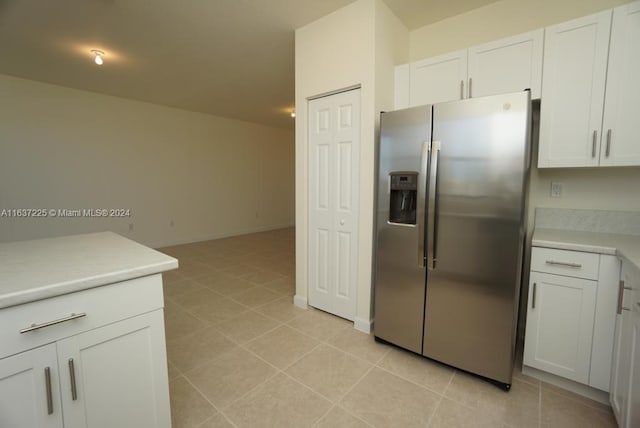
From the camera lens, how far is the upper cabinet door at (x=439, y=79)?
2.08m

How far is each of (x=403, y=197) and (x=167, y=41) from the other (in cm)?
285

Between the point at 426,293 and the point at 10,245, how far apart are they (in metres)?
2.42

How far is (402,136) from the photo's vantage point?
1934 mm

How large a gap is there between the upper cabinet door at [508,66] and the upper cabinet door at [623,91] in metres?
0.34

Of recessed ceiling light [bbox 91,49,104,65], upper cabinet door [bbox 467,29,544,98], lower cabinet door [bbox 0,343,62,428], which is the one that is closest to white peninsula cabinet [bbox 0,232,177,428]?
lower cabinet door [bbox 0,343,62,428]

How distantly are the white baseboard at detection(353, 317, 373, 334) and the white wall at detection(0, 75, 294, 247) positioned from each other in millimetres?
4487

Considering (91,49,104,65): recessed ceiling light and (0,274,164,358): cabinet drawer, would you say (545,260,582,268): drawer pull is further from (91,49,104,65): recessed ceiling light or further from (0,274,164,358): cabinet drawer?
(91,49,104,65): recessed ceiling light

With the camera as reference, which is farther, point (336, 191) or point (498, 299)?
point (336, 191)

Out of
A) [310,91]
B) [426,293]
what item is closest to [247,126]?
[310,91]

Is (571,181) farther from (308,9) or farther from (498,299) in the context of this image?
(308,9)

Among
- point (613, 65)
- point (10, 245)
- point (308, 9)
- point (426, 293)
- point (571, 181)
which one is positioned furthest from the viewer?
point (308, 9)

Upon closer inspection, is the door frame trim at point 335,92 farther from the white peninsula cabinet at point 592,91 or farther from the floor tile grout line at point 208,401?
the floor tile grout line at point 208,401

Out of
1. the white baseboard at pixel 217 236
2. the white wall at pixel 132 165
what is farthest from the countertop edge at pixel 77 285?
the white baseboard at pixel 217 236

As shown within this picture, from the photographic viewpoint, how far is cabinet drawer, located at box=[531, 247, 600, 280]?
1.53 meters
